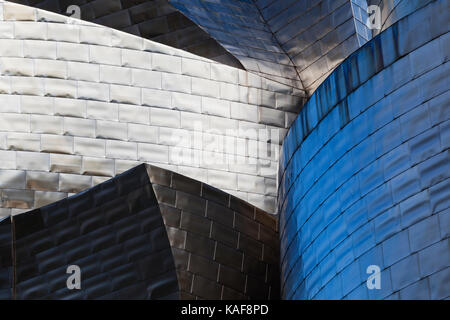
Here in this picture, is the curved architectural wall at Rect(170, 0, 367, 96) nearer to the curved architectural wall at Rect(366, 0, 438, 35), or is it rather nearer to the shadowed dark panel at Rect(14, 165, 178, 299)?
the curved architectural wall at Rect(366, 0, 438, 35)

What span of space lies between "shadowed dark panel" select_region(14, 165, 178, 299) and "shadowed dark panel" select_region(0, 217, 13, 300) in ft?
0.46

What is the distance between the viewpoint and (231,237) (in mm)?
27797

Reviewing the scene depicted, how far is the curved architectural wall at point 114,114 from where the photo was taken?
29547 mm

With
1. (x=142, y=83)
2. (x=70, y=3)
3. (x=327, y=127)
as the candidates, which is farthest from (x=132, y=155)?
(x=327, y=127)

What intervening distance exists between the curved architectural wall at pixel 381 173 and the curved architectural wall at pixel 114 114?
4.09 meters

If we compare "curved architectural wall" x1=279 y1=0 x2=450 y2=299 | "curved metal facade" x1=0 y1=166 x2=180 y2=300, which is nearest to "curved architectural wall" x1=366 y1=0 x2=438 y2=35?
"curved architectural wall" x1=279 y1=0 x2=450 y2=299

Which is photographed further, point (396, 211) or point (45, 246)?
point (45, 246)

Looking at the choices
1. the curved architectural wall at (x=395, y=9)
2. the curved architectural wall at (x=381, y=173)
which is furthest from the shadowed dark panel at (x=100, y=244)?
the curved architectural wall at (x=395, y=9)

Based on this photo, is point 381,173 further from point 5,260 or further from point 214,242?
point 5,260

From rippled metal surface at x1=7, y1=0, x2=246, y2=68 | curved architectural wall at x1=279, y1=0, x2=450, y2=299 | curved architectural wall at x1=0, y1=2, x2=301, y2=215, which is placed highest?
rippled metal surface at x1=7, y1=0, x2=246, y2=68

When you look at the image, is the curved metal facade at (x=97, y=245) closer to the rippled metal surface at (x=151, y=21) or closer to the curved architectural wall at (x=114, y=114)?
the curved architectural wall at (x=114, y=114)

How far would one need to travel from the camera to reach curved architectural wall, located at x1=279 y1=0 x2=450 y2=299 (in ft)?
72.5
